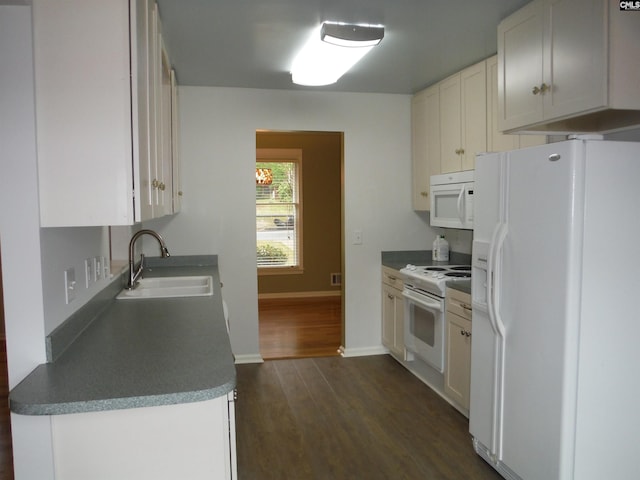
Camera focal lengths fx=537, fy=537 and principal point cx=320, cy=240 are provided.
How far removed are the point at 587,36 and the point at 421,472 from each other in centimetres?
217

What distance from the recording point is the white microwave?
3641 mm

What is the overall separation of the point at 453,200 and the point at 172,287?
6.86ft

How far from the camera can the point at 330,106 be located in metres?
4.62

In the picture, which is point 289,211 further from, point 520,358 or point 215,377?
point 215,377

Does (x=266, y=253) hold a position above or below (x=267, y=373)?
above

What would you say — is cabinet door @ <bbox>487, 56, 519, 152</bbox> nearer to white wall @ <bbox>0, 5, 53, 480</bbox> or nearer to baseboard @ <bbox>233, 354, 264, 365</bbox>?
baseboard @ <bbox>233, 354, 264, 365</bbox>

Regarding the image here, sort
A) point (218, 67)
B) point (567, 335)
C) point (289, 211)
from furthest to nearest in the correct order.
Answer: point (289, 211) < point (218, 67) < point (567, 335)

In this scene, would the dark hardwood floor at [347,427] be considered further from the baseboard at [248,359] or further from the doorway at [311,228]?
the doorway at [311,228]

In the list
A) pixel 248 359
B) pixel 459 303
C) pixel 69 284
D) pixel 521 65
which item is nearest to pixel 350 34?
pixel 521 65

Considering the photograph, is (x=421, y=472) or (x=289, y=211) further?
(x=289, y=211)

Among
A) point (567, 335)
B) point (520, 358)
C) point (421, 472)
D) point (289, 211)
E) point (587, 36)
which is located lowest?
point (421, 472)

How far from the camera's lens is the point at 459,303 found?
3.27 meters

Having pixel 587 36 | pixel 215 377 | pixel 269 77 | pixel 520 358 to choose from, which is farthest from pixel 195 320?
pixel 269 77

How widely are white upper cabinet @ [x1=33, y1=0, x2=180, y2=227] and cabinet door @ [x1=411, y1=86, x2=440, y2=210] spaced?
3.01m
